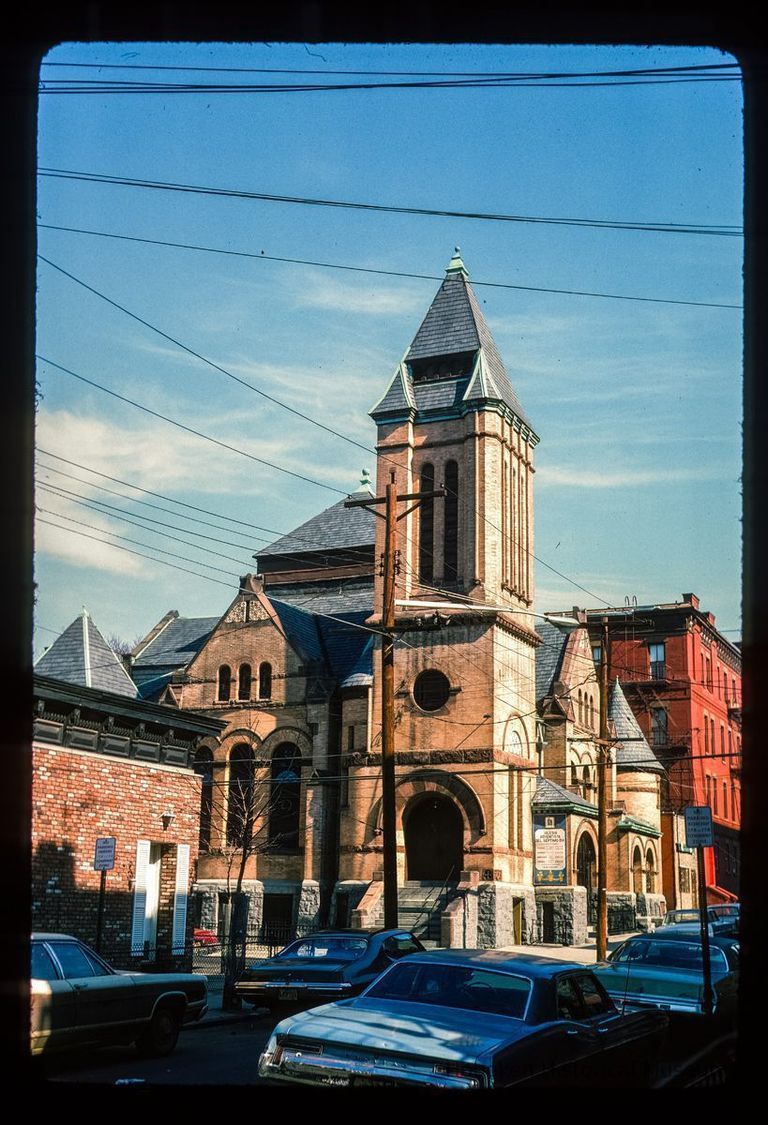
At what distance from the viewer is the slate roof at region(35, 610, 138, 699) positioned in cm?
3544

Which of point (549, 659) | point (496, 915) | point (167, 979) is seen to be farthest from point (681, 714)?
point (167, 979)

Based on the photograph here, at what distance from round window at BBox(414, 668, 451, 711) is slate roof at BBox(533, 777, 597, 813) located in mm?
5983

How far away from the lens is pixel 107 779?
26.2 m

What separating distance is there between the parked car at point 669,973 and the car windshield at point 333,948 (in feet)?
12.9

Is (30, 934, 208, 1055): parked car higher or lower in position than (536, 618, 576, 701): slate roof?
lower

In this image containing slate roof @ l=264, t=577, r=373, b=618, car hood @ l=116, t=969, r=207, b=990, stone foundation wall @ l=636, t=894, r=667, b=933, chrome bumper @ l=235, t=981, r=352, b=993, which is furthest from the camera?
slate roof @ l=264, t=577, r=373, b=618

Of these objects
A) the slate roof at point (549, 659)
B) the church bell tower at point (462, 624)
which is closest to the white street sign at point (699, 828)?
the church bell tower at point (462, 624)

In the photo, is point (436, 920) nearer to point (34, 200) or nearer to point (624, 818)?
point (624, 818)

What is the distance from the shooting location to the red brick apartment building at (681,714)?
2470 inches

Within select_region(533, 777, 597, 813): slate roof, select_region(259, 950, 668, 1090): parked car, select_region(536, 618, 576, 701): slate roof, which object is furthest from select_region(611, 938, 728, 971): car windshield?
select_region(536, 618, 576, 701): slate roof

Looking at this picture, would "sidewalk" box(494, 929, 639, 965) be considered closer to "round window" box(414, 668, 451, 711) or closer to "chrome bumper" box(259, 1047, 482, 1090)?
"round window" box(414, 668, 451, 711)
